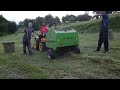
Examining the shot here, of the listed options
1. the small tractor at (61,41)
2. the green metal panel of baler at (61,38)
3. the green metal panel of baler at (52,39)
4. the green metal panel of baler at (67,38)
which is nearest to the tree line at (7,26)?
the green metal panel of baler at (52,39)

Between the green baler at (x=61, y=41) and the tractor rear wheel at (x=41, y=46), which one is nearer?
the green baler at (x=61, y=41)

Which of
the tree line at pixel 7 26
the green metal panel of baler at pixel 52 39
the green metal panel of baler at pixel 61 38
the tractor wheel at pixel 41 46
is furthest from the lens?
the tree line at pixel 7 26

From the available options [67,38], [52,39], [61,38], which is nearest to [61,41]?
Answer: [61,38]

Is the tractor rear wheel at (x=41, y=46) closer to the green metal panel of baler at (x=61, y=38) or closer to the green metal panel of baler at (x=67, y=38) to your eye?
the green metal panel of baler at (x=61, y=38)

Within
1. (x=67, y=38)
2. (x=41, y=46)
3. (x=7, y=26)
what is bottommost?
(x=41, y=46)

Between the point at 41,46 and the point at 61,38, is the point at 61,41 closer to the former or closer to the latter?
the point at 61,38

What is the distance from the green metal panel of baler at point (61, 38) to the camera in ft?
31.6

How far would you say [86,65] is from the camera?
8211 millimetres

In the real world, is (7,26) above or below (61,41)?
above

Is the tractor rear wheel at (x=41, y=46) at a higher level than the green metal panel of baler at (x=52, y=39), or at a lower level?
lower

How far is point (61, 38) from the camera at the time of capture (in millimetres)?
9680

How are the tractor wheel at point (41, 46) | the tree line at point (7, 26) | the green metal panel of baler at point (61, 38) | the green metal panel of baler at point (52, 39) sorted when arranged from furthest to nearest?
the tree line at point (7, 26), the tractor wheel at point (41, 46), the green metal panel of baler at point (52, 39), the green metal panel of baler at point (61, 38)
